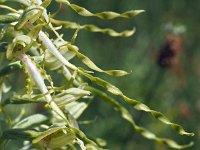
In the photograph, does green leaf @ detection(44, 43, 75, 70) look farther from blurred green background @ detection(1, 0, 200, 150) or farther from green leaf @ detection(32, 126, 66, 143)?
blurred green background @ detection(1, 0, 200, 150)

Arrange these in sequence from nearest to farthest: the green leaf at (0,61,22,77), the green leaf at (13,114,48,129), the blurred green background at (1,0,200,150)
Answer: the green leaf at (0,61,22,77) < the green leaf at (13,114,48,129) < the blurred green background at (1,0,200,150)

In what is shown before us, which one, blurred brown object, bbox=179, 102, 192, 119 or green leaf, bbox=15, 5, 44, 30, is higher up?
green leaf, bbox=15, 5, 44, 30

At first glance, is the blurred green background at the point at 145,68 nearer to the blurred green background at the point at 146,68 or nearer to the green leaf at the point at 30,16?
the blurred green background at the point at 146,68

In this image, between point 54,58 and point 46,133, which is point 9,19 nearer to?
point 54,58

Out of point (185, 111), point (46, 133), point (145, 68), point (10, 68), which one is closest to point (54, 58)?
point (10, 68)

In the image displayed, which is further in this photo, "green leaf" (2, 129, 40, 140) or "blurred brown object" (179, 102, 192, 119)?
"blurred brown object" (179, 102, 192, 119)

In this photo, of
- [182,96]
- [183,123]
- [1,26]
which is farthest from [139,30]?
[1,26]

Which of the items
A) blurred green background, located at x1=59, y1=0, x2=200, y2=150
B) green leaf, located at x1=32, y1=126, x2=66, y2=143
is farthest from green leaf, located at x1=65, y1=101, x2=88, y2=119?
blurred green background, located at x1=59, y1=0, x2=200, y2=150

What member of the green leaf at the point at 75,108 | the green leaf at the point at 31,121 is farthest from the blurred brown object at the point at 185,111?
the green leaf at the point at 31,121

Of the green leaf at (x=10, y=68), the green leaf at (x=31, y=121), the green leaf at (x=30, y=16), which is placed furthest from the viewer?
the green leaf at (x=31, y=121)
